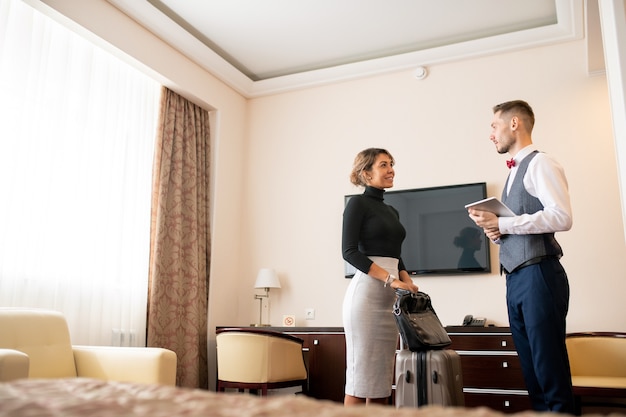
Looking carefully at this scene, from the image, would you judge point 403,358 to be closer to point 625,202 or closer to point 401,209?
point 625,202

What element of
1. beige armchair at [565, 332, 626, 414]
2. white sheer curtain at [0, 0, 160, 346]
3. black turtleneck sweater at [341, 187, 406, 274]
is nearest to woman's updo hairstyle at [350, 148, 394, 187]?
black turtleneck sweater at [341, 187, 406, 274]

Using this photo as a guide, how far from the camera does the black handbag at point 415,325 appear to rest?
251 cm

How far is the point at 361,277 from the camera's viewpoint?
2650 mm

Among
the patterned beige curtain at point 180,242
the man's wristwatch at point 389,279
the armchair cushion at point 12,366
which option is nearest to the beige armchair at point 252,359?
the patterned beige curtain at point 180,242

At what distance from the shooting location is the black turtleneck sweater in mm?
2693

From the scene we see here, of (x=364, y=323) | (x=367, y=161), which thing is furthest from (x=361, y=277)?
(x=367, y=161)

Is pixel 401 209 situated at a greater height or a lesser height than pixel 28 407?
greater

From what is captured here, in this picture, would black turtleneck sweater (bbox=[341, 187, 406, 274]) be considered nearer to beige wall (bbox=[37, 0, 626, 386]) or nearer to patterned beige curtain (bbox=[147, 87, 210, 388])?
beige wall (bbox=[37, 0, 626, 386])

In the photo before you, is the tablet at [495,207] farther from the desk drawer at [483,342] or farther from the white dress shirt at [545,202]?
the desk drawer at [483,342]

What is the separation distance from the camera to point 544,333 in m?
2.12

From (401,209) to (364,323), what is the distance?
7.70 ft

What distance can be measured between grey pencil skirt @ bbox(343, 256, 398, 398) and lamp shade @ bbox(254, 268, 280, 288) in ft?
7.94

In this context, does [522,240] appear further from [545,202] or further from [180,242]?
[180,242]

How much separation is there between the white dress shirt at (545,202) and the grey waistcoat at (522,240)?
0.03 m
